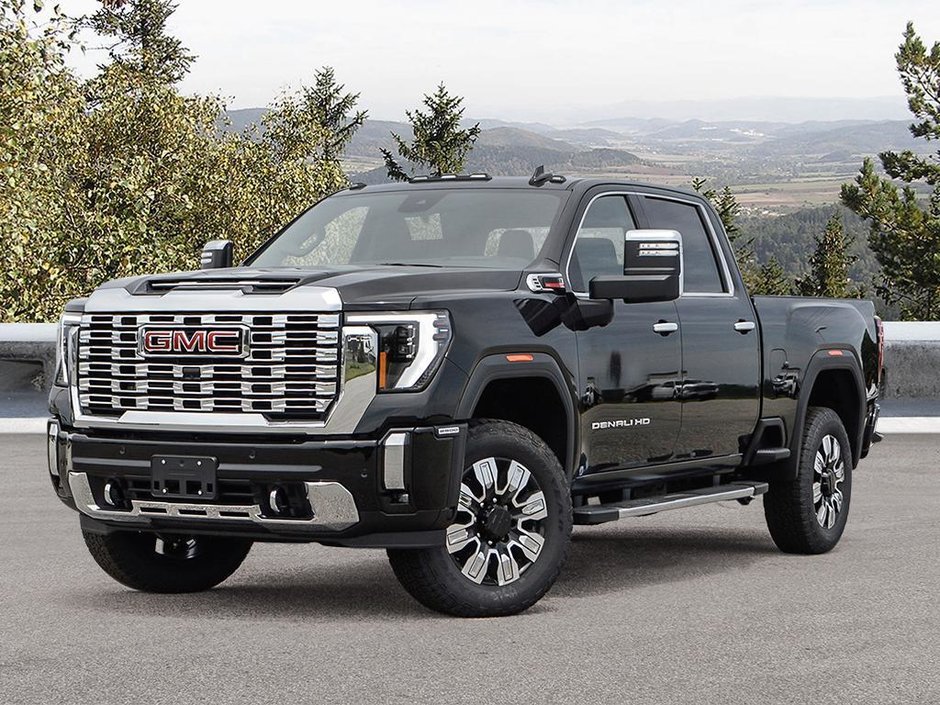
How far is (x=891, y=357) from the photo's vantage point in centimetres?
1702

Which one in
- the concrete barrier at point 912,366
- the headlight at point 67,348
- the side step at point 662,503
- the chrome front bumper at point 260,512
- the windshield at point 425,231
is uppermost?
the windshield at point 425,231

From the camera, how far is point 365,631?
686cm

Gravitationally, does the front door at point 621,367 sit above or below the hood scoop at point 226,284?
below

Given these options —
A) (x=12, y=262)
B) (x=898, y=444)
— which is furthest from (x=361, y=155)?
(x=898, y=444)

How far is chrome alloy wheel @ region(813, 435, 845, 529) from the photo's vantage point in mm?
9781

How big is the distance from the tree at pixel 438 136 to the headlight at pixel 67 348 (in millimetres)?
89430

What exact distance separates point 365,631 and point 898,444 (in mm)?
9781

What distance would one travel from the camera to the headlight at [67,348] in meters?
7.47

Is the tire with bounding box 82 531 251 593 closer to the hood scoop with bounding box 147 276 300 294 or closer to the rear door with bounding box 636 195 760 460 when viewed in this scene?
the hood scoop with bounding box 147 276 300 294

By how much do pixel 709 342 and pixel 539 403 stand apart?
142 cm

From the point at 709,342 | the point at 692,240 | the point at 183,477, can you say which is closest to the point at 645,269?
the point at 709,342

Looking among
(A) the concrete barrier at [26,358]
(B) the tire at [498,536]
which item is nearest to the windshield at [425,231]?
(B) the tire at [498,536]

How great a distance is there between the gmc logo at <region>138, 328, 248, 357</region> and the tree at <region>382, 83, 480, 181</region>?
Result: 89901 millimetres

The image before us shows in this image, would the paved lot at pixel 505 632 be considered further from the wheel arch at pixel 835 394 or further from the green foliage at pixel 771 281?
the green foliage at pixel 771 281
